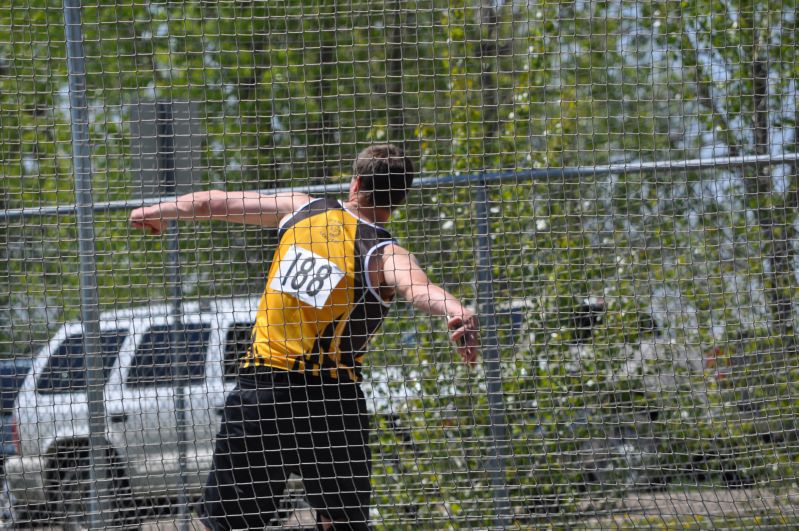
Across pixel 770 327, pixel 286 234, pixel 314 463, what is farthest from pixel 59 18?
pixel 770 327

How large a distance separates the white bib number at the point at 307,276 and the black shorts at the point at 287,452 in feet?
1.00

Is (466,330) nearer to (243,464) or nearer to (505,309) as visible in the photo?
(243,464)

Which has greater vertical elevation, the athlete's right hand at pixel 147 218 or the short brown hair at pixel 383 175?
the short brown hair at pixel 383 175

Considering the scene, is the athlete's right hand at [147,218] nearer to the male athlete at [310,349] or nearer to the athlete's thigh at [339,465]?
the male athlete at [310,349]

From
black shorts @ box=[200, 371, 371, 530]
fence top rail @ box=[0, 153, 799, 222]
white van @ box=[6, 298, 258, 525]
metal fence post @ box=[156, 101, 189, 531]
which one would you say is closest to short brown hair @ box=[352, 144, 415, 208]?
fence top rail @ box=[0, 153, 799, 222]

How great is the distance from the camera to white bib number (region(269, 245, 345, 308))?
3068 millimetres

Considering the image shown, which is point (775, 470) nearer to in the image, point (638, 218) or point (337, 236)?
point (638, 218)

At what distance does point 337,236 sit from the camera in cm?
308


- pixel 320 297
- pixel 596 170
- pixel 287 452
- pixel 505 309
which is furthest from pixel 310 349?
pixel 596 170

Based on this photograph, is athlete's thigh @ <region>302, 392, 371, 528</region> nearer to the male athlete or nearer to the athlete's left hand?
the male athlete

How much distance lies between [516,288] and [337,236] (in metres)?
1.30

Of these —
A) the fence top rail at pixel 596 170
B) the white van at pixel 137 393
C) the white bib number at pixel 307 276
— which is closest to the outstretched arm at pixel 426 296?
the white bib number at pixel 307 276

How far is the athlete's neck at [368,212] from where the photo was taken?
3.18 metres

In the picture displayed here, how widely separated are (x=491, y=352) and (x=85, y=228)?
5.93 feet
